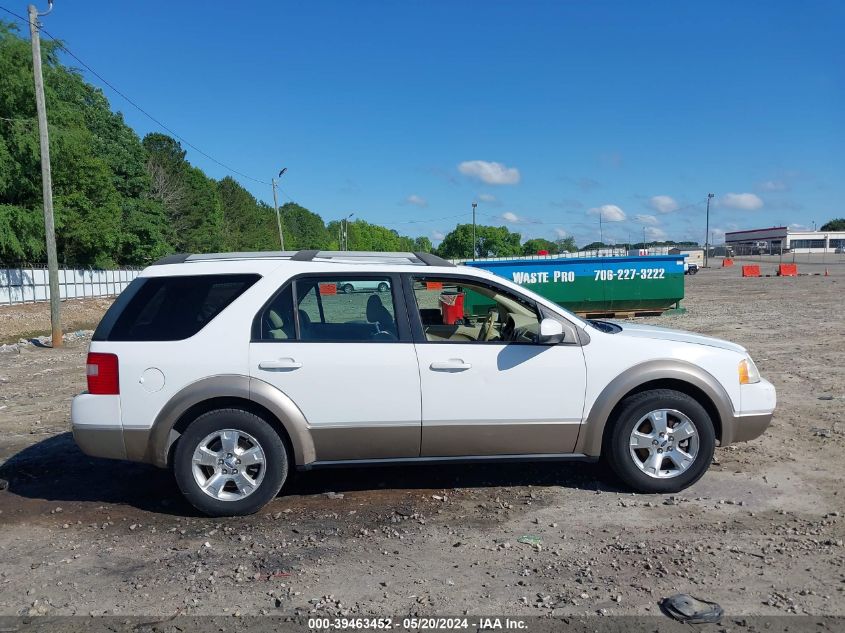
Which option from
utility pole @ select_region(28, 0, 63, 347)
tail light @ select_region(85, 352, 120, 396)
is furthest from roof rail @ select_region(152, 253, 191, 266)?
utility pole @ select_region(28, 0, 63, 347)

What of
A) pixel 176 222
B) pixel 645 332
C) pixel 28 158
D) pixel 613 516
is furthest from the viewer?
pixel 176 222

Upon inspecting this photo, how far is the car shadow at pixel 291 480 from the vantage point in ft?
17.5

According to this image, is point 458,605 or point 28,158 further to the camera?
point 28,158

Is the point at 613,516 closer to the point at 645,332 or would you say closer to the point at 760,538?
the point at 760,538

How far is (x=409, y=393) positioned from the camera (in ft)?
15.9

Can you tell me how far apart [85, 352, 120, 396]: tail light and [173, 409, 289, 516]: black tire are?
61 cm

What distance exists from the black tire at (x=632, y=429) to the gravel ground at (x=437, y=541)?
0.15 metres

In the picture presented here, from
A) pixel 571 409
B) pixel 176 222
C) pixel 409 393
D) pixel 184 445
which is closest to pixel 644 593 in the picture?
pixel 571 409

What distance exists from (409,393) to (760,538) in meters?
2.51

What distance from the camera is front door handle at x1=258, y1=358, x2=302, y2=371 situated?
478 centimetres

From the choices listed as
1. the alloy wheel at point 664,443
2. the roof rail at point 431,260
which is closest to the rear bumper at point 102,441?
the roof rail at point 431,260

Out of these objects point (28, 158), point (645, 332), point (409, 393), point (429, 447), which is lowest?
point (429, 447)

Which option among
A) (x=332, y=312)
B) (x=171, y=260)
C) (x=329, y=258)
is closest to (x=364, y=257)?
(x=329, y=258)

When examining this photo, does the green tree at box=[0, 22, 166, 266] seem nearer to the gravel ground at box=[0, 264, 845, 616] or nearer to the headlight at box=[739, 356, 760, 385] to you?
the gravel ground at box=[0, 264, 845, 616]
